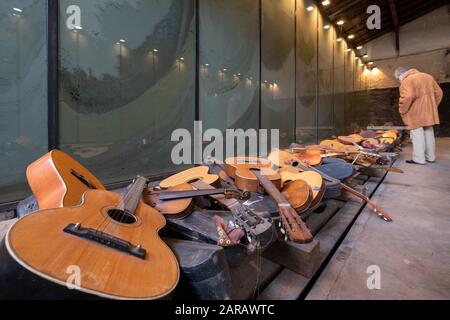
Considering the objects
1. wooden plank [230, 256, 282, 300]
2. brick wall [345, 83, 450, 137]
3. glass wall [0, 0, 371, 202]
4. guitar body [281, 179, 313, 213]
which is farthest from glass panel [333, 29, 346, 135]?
wooden plank [230, 256, 282, 300]

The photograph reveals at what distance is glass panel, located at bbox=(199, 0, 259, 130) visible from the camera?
104 inches

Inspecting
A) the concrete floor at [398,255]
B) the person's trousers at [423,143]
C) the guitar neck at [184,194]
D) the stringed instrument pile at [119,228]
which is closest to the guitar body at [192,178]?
the stringed instrument pile at [119,228]

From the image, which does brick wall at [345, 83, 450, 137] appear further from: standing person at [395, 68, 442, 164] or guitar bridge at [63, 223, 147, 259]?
guitar bridge at [63, 223, 147, 259]

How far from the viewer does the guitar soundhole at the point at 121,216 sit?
823mm

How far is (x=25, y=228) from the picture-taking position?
0.56 metres

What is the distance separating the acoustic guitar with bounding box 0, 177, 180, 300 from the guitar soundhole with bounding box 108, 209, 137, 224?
0.18ft

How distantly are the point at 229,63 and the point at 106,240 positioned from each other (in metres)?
2.77

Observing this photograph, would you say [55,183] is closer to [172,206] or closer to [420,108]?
[172,206]

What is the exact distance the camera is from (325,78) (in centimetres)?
A: 587

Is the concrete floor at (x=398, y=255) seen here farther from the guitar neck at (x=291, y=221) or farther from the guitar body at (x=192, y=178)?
the guitar body at (x=192, y=178)

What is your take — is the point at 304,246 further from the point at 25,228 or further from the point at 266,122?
the point at 266,122

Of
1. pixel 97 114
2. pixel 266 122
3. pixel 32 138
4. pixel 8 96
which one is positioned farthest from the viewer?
pixel 266 122
